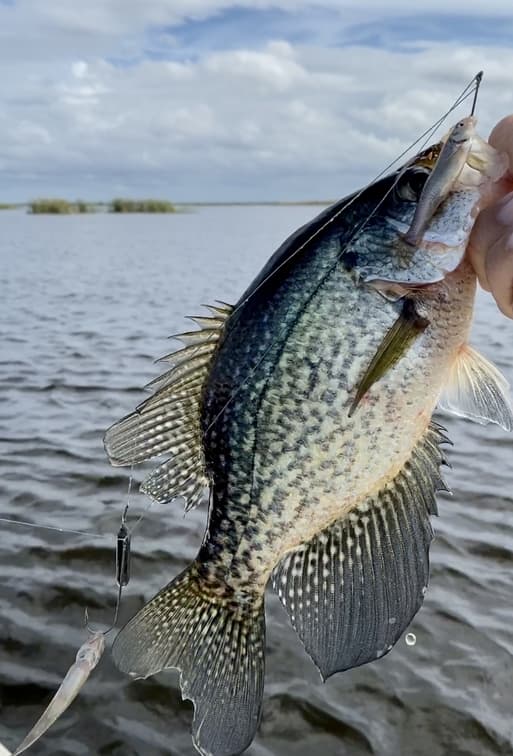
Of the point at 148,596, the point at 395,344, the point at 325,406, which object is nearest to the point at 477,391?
the point at 395,344

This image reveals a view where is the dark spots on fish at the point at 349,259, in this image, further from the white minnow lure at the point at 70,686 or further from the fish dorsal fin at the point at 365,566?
the white minnow lure at the point at 70,686

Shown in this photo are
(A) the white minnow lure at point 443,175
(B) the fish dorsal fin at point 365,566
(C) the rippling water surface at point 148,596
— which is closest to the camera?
(A) the white minnow lure at point 443,175

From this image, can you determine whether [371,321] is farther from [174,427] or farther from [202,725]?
[202,725]

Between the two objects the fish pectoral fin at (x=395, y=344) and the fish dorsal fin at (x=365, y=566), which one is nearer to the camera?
the fish pectoral fin at (x=395, y=344)

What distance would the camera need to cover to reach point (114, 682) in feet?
15.9

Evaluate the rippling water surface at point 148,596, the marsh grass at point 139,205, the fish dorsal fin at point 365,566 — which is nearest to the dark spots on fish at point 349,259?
the fish dorsal fin at point 365,566

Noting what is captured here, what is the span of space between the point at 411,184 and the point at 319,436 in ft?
2.42

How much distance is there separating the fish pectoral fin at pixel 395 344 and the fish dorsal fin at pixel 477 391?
0.24 m

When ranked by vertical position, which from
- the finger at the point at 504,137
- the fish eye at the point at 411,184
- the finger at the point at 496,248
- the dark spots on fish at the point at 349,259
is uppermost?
the finger at the point at 504,137

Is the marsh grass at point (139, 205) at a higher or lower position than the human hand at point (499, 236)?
lower

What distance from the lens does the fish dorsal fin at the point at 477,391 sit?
2371mm

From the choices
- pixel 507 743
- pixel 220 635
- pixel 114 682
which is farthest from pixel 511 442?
pixel 220 635

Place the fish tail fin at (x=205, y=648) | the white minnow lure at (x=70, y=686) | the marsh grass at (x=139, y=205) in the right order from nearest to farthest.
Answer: the fish tail fin at (x=205, y=648) → the white minnow lure at (x=70, y=686) → the marsh grass at (x=139, y=205)

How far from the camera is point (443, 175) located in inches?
82.1
